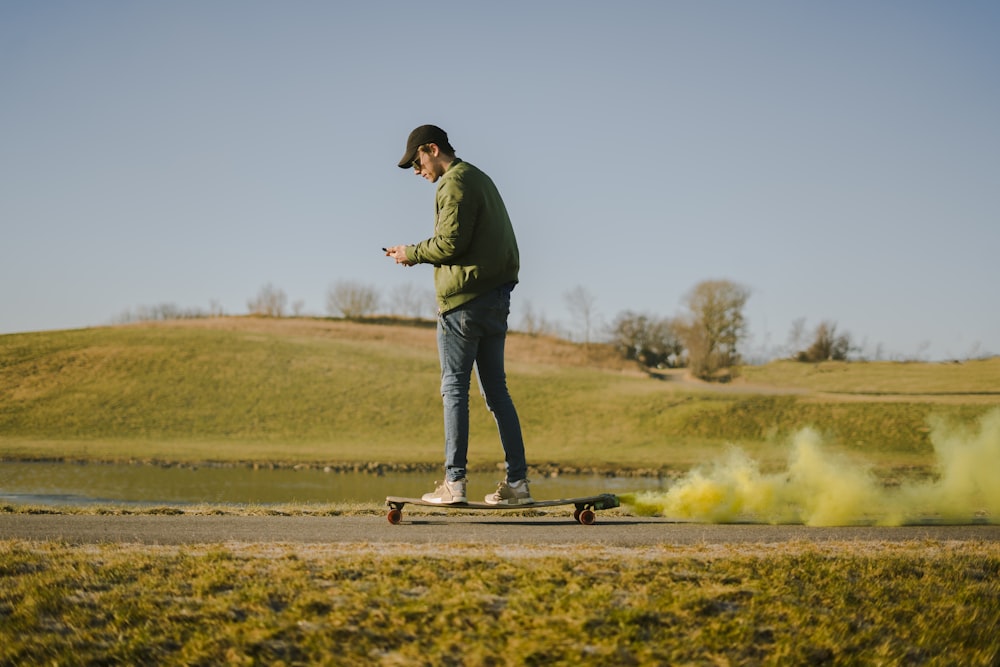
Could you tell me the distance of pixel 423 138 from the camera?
811cm

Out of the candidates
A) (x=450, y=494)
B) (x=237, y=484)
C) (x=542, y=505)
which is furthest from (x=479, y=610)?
(x=237, y=484)

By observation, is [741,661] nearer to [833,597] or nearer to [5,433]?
[833,597]

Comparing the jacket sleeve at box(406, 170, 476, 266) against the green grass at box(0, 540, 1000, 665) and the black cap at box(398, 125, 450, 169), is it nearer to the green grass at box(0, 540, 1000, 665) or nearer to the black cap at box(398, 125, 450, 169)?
the black cap at box(398, 125, 450, 169)

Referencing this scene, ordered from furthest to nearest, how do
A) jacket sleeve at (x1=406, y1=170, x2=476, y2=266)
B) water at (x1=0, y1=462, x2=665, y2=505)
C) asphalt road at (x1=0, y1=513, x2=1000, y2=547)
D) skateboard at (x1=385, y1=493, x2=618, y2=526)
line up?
water at (x1=0, y1=462, x2=665, y2=505), skateboard at (x1=385, y1=493, x2=618, y2=526), jacket sleeve at (x1=406, y1=170, x2=476, y2=266), asphalt road at (x1=0, y1=513, x2=1000, y2=547)

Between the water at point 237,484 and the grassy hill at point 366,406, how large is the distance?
413 cm

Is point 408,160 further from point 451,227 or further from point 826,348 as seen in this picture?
point 826,348

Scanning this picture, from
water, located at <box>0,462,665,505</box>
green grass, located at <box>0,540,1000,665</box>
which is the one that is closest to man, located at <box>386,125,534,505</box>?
green grass, located at <box>0,540,1000,665</box>

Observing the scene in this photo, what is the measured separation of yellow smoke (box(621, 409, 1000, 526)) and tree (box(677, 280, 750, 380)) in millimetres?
67806

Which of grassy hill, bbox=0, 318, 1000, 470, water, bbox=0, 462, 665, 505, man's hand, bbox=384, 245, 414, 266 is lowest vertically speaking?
water, bbox=0, 462, 665, 505

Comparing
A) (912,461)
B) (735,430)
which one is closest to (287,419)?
(735,430)

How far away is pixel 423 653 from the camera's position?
4051 mm

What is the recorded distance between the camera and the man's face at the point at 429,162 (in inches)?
321

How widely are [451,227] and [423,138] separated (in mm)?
948

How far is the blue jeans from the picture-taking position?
7.96 m
